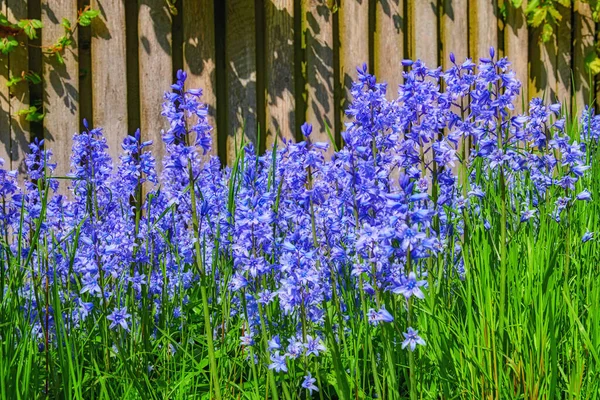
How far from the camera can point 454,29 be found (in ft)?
18.4

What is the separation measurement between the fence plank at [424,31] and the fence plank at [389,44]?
0.14 meters

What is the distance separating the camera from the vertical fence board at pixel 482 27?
18.7ft

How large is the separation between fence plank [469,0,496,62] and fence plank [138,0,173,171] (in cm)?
204

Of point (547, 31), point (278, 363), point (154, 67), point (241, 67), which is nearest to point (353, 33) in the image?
point (241, 67)

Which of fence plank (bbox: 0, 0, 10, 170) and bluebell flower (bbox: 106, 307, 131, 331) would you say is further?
fence plank (bbox: 0, 0, 10, 170)

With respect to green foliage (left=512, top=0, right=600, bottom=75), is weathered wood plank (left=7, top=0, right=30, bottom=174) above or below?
below

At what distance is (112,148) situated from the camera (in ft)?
15.4

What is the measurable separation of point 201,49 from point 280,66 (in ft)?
1.59

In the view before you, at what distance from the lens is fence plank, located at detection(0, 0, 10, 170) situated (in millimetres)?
4570

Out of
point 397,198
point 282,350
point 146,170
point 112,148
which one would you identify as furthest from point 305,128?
point 112,148

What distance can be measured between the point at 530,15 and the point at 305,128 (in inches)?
171

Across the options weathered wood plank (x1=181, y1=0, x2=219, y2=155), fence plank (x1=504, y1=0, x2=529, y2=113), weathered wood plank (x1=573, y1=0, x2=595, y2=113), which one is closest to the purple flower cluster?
weathered wood plank (x1=181, y1=0, x2=219, y2=155)

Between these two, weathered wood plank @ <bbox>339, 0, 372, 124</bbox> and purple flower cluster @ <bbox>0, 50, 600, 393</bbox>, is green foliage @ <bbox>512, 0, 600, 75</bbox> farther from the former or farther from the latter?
purple flower cluster @ <bbox>0, 50, 600, 393</bbox>

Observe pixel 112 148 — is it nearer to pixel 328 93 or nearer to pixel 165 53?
pixel 165 53
